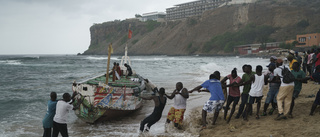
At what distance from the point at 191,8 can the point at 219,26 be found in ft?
93.4

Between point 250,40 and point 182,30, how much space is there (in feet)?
104

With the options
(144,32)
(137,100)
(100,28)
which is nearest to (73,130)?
(137,100)

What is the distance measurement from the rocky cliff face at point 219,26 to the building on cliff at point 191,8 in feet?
28.8

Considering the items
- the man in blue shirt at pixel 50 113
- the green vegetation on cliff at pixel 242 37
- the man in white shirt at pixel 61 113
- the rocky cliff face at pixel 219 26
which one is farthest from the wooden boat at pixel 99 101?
the rocky cliff face at pixel 219 26

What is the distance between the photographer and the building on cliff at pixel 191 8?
117 metres

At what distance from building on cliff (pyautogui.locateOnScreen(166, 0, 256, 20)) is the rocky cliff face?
8779mm

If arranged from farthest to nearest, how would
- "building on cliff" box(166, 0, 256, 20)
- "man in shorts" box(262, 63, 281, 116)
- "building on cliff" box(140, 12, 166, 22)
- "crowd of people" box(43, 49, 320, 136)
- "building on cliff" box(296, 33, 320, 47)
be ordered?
"building on cliff" box(140, 12, 166, 22) → "building on cliff" box(166, 0, 256, 20) → "building on cliff" box(296, 33, 320, 47) → "man in shorts" box(262, 63, 281, 116) → "crowd of people" box(43, 49, 320, 136)

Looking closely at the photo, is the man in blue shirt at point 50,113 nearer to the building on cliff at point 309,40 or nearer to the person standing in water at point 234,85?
the person standing in water at point 234,85

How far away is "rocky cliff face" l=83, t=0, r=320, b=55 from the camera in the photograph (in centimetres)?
8325

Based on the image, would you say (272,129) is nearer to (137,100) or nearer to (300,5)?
(137,100)

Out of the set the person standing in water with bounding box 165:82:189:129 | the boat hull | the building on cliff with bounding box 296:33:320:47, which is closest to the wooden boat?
the boat hull

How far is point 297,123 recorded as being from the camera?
239 inches

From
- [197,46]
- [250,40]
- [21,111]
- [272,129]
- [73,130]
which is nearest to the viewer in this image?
[272,129]

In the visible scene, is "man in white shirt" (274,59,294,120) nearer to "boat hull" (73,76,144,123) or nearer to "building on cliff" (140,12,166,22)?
"boat hull" (73,76,144,123)
